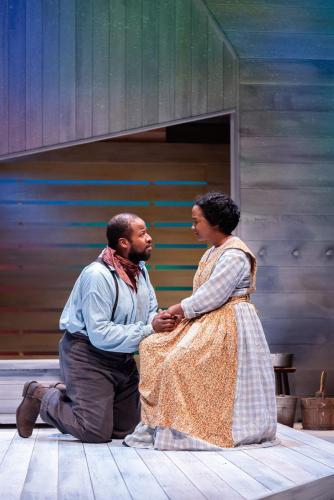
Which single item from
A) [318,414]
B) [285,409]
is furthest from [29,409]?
[318,414]

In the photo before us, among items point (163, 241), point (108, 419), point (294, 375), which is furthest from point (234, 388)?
point (163, 241)

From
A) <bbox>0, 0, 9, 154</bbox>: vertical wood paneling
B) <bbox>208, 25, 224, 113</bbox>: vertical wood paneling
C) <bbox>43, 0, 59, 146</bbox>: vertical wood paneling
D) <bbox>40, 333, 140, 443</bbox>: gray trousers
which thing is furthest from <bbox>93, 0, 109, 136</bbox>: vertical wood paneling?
<bbox>40, 333, 140, 443</bbox>: gray trousers

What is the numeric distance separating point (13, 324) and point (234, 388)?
4.17m

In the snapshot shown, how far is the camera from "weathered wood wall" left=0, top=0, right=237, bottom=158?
6.46 m

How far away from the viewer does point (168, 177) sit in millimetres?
8250

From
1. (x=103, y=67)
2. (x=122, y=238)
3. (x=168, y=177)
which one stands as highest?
(x=103, y=67)

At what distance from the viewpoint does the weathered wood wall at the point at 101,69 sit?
6457 millimetres

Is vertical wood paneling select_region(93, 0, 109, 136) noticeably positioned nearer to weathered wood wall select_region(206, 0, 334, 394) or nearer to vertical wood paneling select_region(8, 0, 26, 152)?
vertical wood paneling select_region(8, 0, 26, 152)

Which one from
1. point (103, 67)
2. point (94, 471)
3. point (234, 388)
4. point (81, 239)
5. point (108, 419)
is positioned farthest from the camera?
point (81, 239)

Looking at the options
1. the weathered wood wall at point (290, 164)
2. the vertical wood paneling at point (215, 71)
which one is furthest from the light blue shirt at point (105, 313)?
the vertical wood paneling at point (215, 71)

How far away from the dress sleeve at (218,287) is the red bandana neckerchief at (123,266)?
48 cm

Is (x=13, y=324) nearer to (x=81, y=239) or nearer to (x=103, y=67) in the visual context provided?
(x=81, y=239)

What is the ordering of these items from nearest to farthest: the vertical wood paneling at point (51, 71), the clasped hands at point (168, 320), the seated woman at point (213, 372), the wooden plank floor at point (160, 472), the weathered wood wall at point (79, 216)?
the wooden plank floor at point (160, 472), the seated woman at point (213, 372), the clasped hands at point (168, 320), the vertical wood paneling at point (51, 71), the weathered wood wall at point (79, 216)

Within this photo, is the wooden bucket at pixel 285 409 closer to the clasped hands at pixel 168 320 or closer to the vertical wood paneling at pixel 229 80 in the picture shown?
the clasped hands at pixel 168 320
